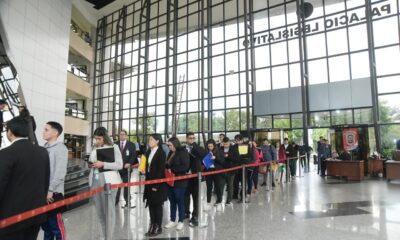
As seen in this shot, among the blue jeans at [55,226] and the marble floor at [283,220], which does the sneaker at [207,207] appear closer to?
the marble floor at [283,220]

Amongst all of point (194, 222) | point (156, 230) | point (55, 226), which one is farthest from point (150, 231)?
point (55, 226)

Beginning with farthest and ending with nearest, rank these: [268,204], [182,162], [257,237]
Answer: [268,204] → [182,162] → [257,237]

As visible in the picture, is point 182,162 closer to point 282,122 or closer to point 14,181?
point 14,181

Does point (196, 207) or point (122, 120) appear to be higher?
point (122, 120)

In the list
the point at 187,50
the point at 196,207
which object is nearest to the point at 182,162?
the point at 196,207

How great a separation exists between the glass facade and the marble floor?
26.7 feet

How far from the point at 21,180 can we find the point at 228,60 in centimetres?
1648

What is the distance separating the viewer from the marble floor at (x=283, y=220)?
436 cm

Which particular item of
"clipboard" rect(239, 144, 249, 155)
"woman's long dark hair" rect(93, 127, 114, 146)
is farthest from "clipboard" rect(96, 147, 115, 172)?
"clipboard" rect(239, 144, 249, 155)

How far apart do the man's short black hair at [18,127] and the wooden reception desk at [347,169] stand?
11517mm

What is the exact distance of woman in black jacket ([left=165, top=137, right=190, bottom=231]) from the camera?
4754 millimetres

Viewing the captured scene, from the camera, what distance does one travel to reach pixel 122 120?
22266 millimetres

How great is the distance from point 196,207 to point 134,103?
57.8 feet

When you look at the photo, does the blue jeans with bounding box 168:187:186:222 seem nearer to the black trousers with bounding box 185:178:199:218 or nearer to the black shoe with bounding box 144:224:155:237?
the black trousers with bounding box 185:178:199:218
